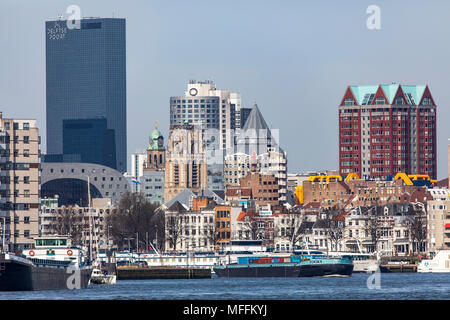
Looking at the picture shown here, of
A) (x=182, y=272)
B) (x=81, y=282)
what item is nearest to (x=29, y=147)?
(x=182, y=272)

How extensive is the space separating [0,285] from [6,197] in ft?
238

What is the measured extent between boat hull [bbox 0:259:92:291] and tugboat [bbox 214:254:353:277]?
63.1 meters

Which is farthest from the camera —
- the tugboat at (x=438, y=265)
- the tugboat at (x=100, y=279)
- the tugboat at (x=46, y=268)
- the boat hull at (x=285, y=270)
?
the tugboat at (x=438, y=265)

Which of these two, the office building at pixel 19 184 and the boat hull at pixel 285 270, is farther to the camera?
the boat hull at pixel 285 270

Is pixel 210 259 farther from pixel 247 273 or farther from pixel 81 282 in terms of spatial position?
pixel 81 282

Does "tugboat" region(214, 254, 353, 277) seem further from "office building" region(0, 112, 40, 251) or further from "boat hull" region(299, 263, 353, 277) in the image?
"office building" region(0, 112, 40, 251)

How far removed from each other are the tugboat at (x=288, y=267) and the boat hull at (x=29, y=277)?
63.1 metres

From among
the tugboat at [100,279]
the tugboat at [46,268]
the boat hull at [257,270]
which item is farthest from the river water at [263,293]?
the boat hull at [257,270]

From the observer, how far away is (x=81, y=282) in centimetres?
11169

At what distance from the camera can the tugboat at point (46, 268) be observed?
9369 centimetres

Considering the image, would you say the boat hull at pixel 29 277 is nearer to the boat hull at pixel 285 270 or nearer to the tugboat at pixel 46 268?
the tugboat at pixel 46 268

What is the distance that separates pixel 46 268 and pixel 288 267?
72.4m

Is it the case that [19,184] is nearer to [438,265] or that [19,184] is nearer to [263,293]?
[438,265]
